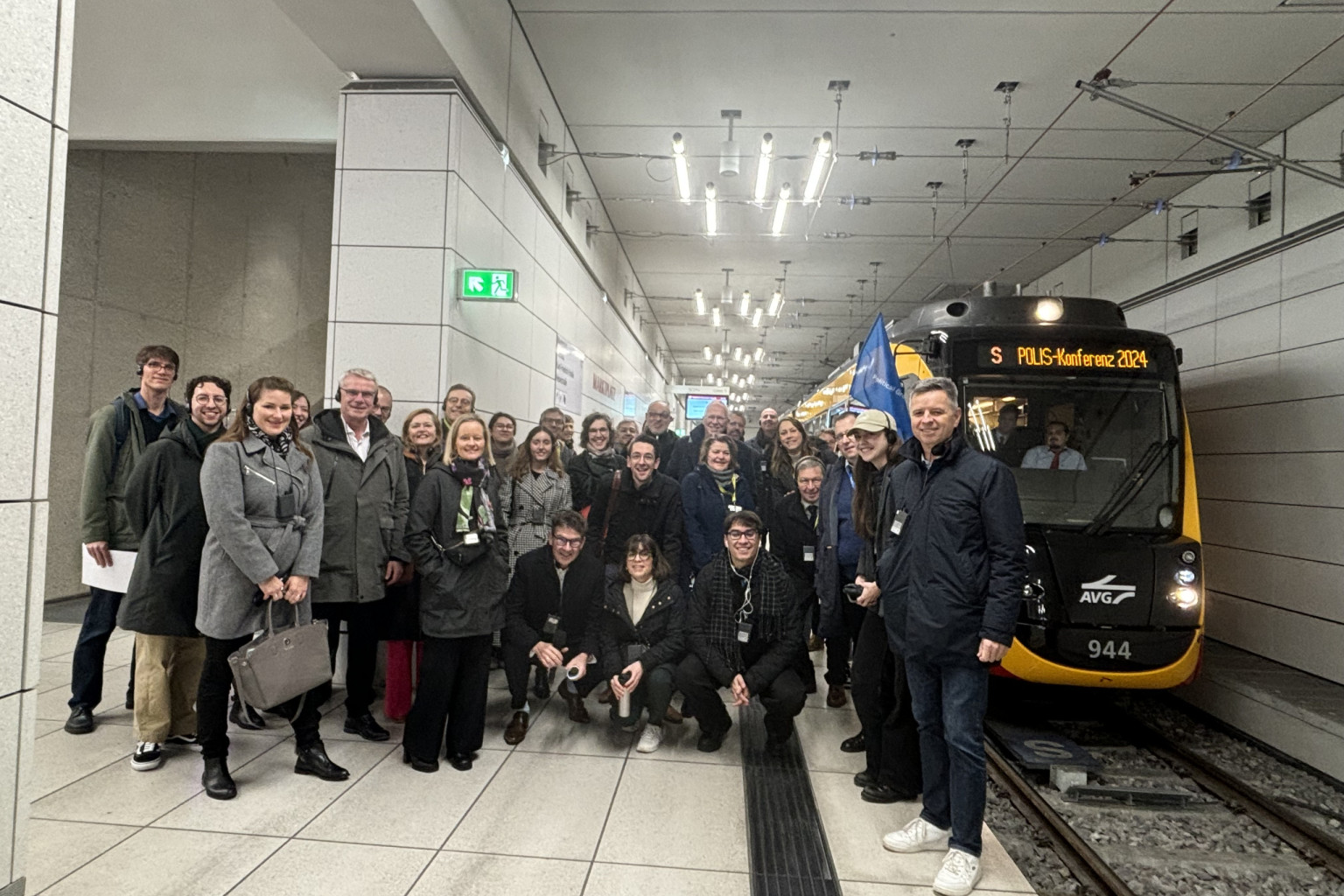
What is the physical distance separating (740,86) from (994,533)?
20.5 feet

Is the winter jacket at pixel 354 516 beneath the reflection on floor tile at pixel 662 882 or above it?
above

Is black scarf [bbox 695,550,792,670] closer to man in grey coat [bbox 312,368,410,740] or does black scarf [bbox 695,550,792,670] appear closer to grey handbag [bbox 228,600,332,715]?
man in grey coat [bbox 312,368,410,740]

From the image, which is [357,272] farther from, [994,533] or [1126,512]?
[1126,512]

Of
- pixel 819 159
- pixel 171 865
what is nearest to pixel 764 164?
pixel 819 159

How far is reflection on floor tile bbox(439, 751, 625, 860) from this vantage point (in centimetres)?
313

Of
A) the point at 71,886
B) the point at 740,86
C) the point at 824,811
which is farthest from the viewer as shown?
the point at 740,86

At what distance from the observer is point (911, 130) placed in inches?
340

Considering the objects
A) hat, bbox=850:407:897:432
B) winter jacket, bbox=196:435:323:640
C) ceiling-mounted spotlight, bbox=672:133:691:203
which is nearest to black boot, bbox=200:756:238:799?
winter jacket, bbox=196:435:323:640

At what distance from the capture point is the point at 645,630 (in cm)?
439

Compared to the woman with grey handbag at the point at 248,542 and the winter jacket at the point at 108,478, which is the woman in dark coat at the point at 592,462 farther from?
the winter jacket at the point at 108,478

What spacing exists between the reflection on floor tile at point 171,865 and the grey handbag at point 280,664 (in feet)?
1.73

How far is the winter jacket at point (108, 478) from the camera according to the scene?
13.2ft

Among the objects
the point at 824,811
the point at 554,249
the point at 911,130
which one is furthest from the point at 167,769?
the point at 911,130

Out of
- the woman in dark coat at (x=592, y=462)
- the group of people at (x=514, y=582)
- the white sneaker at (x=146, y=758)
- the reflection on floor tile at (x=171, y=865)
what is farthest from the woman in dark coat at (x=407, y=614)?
the reflection on floor tile at (x=171, y=865)
